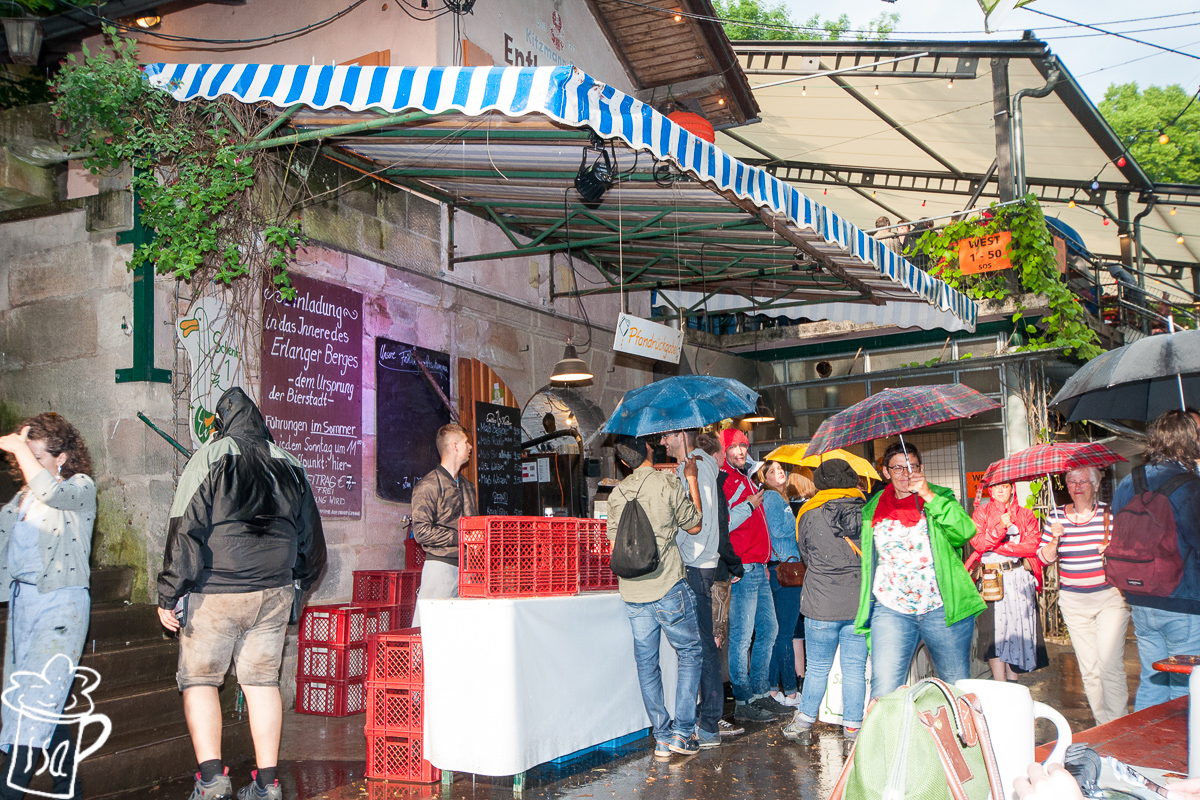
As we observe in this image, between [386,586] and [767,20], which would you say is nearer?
[386,586]

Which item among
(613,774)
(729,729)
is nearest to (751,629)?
(729,729)

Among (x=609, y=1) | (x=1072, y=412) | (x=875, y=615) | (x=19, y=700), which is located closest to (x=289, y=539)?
(x=19, y=700)

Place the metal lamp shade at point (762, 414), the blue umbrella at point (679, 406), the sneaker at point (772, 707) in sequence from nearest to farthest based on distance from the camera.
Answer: the blue umbrella at point (679, 406) < the sneaker at point (772, 707) < the metal lamp shade at point (762, 414)

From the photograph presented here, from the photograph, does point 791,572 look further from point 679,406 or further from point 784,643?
point 679,406

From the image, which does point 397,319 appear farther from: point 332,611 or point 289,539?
point 289,539

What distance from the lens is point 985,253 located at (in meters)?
12.6

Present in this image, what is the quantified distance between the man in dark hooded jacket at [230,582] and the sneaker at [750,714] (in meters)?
3.42

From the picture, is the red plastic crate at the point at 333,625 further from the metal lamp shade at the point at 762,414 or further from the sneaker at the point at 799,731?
the metal lamp shade at the point at 762,414

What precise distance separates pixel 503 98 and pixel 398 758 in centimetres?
369

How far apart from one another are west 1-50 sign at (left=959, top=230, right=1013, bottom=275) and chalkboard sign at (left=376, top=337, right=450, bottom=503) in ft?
25.1

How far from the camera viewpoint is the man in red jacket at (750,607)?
23.1 feet

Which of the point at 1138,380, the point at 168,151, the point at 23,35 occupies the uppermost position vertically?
the point at 23,35

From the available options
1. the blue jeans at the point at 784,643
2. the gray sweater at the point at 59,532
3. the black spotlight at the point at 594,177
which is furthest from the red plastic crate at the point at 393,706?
the black spotlight at the point at 594,177

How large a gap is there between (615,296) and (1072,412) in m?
6.80
